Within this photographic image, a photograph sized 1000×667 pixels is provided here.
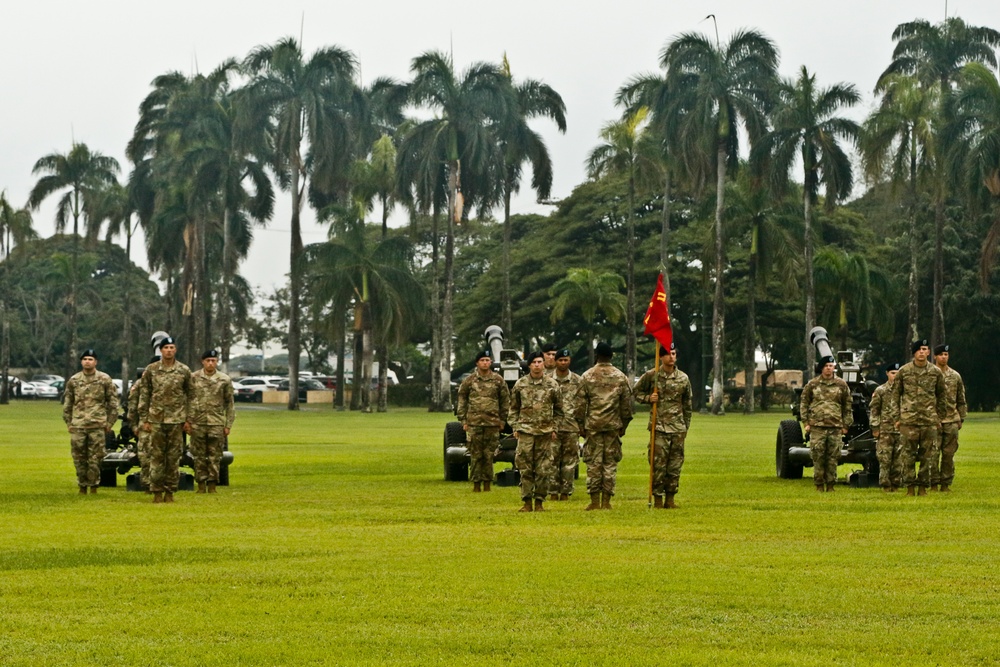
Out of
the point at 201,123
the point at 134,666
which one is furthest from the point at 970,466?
the point at 201,123

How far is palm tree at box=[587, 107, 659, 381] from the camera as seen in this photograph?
2790 inches

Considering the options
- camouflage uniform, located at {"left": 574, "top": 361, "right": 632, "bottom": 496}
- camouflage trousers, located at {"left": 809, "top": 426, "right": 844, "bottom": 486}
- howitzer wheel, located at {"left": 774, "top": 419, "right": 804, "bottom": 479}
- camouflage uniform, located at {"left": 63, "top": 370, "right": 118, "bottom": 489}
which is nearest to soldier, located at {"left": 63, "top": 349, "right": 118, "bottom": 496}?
camouflage uniform, located at {"left": 63, "top": 370, "right": 118, "bottom": 489}

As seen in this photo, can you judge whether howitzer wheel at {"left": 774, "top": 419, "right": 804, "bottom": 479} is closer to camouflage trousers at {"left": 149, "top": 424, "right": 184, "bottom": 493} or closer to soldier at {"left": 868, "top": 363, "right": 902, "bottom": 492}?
soldier at {"left": 868, "top": 363, "right": 902, "bottom": 492}

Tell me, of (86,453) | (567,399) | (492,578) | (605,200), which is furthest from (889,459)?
(605,200)

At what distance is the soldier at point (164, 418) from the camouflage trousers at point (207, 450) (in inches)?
28.6

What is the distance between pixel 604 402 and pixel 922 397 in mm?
4859

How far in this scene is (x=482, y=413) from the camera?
21562 millimetres

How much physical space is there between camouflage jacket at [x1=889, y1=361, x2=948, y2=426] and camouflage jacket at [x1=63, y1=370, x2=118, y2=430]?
9694mm

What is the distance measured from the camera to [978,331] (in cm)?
7344

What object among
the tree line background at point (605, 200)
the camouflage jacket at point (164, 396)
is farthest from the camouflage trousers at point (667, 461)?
the tree line background at point (605, 200)

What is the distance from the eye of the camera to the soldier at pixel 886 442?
21.6m

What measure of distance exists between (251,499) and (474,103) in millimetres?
52590

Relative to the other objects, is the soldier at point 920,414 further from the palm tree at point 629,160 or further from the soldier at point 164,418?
the palm tree at point 629,160

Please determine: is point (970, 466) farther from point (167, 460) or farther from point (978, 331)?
point (978, 331)
